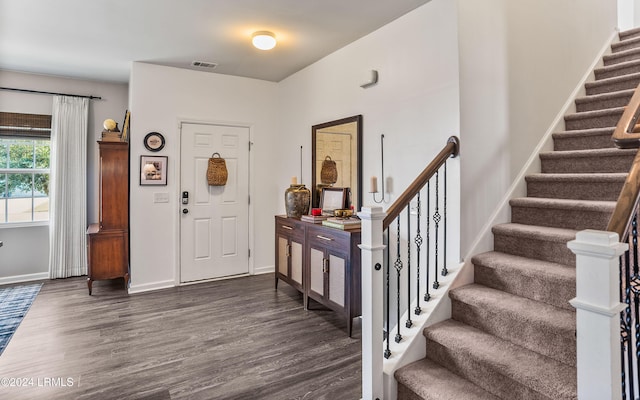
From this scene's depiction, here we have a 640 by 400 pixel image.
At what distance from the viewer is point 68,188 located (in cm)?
492

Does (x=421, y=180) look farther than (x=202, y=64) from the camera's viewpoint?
No

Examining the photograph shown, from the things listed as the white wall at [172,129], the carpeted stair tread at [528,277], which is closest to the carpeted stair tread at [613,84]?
the carpeted stair tread at [528,277]

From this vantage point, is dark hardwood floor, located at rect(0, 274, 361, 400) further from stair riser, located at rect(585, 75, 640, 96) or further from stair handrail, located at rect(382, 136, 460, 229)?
stair riser, located at rect(585, 75, 640, 96)

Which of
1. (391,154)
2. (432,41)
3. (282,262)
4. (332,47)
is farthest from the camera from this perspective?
(282,262)

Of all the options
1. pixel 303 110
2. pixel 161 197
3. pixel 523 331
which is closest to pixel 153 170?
pixel 161 197

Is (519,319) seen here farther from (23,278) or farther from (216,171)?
(23,278)

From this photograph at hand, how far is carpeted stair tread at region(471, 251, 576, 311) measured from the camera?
6.71 feet

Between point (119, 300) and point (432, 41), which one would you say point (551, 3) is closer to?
point (432, 41)

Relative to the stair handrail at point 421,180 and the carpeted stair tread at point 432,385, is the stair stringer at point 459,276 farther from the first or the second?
the stair handrail at point 421,180

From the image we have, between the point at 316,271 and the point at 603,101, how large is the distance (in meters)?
3.06

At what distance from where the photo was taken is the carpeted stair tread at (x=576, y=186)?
2516 mm

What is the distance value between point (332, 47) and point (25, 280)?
4.97m

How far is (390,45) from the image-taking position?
126 inches

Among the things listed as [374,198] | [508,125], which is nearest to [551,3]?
[508,125]
